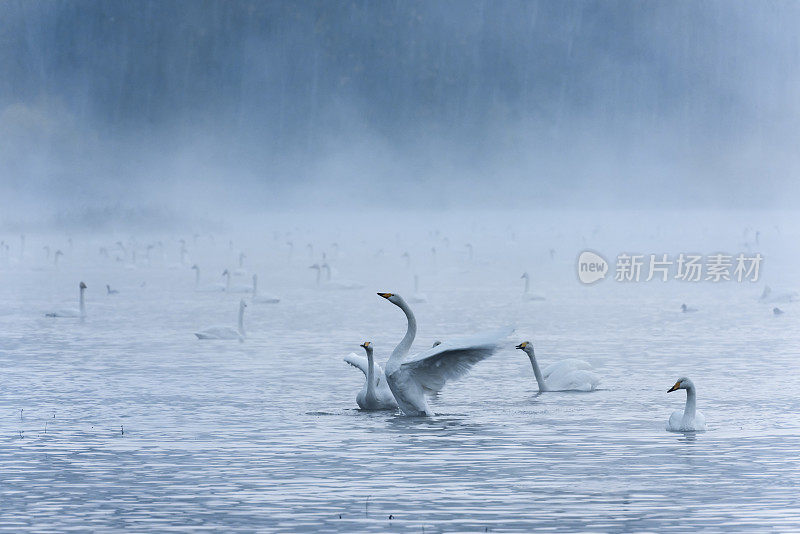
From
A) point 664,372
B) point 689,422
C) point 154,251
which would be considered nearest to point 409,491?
point 689,422

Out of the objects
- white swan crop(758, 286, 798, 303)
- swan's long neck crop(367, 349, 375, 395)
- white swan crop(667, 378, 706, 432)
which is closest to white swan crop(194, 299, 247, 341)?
swan's long neck crop(367, 349, 375, 395)

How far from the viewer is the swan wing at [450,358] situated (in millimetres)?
19750

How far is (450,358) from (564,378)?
11.1 ft

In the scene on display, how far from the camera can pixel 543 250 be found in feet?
292

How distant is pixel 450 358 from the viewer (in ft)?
66.4

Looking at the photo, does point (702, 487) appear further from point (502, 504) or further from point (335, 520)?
point (335, 520)

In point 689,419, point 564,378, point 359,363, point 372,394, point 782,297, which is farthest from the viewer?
point 782,297

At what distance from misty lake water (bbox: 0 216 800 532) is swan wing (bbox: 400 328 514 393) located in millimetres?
262

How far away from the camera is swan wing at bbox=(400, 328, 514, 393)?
19750mm

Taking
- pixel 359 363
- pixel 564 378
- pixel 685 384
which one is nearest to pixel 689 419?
pixel 685 384

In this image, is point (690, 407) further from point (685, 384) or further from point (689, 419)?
point (685, 384)

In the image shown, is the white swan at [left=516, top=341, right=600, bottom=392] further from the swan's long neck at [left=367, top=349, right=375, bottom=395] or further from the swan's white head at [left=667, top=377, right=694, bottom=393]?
the swan's white head at [left=667, top=377, right=694, bottom=393]

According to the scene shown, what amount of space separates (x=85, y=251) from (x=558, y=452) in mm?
74793

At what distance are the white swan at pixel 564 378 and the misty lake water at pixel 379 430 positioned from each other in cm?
25
